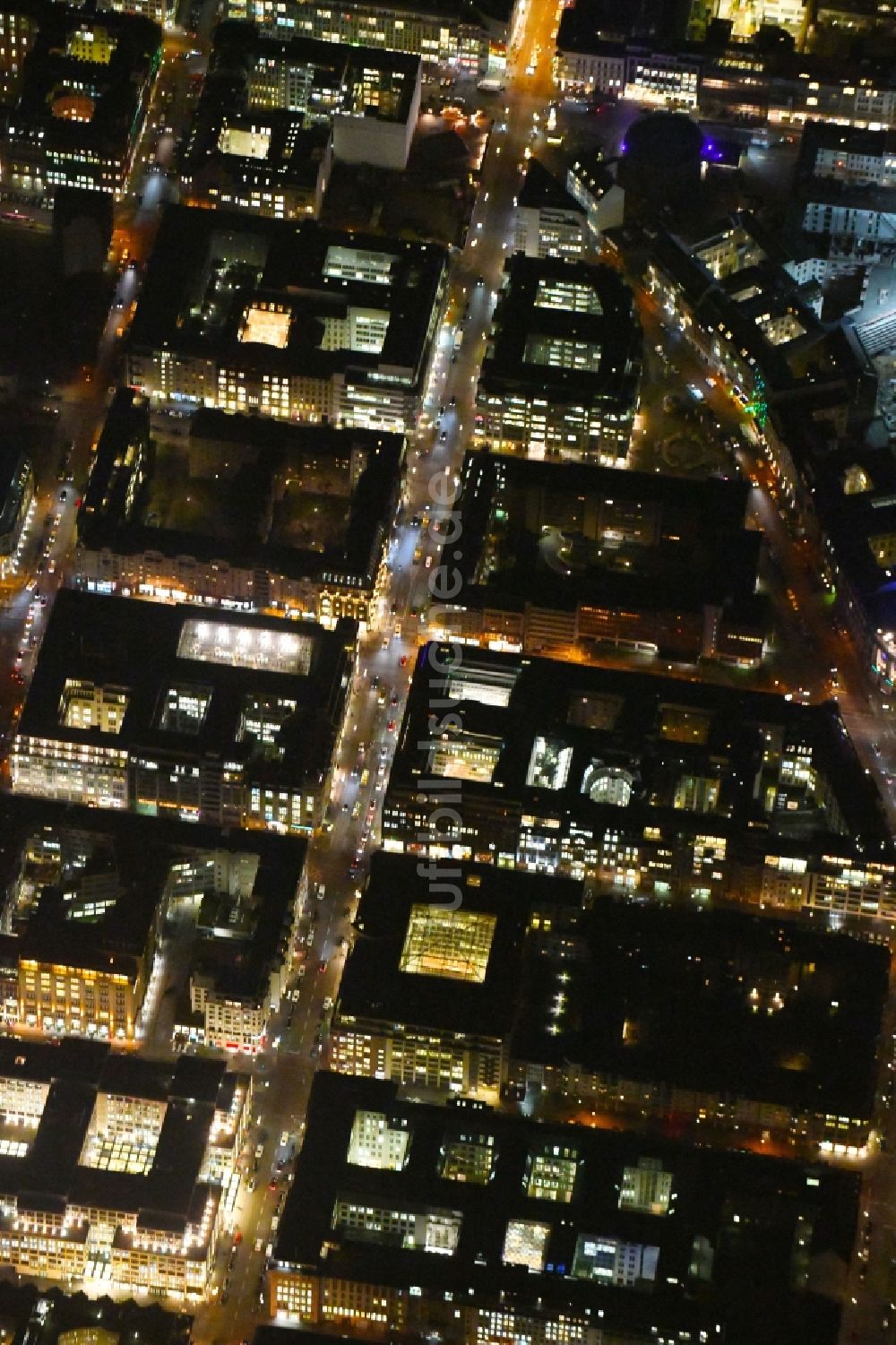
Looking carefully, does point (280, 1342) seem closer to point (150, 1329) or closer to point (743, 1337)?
point (150, 1329)

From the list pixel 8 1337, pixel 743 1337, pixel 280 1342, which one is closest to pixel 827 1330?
pixel 743 1337

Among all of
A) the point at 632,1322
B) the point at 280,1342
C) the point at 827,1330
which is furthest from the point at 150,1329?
the point at 827,1330

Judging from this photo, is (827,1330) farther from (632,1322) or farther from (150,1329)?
(150,1329)

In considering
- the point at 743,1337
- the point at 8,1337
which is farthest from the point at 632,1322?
the point at 8,1337

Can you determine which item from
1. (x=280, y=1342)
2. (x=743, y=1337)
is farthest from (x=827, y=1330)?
(x=280, y=1342)

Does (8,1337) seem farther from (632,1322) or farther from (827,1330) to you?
(827,1330)

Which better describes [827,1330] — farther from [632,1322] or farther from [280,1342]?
[280,1342]
